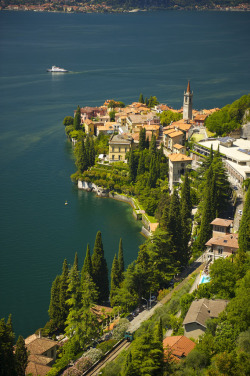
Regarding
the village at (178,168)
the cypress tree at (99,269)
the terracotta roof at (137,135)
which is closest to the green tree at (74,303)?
the village at (178,168)

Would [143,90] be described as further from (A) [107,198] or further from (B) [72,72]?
(A) [107,198]

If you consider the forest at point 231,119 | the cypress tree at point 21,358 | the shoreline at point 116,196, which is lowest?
the shoreline at point 116,196

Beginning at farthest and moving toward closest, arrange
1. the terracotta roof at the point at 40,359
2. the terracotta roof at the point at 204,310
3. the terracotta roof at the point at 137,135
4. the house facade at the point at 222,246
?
the terracotta roof at the point at 137,135
the house facade at the point at 222,246
the terracotta roof at the point at 40,359
the terracotta roof at the point at 204,310

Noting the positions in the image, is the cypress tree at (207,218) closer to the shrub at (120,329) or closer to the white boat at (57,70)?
the shrub at (120,329)

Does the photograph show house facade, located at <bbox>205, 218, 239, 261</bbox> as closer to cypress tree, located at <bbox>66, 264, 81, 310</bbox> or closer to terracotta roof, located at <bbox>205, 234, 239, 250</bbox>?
terracotta roof, located at <bbox>205, 234, 239, 250</bbox>

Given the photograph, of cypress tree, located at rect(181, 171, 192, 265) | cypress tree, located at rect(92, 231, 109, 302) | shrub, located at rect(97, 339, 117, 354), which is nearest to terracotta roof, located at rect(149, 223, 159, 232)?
cypress tree, located at rect(181, 171, 192, 265)

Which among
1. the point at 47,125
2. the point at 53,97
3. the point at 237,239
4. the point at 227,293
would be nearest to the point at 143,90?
the point at 53,97
